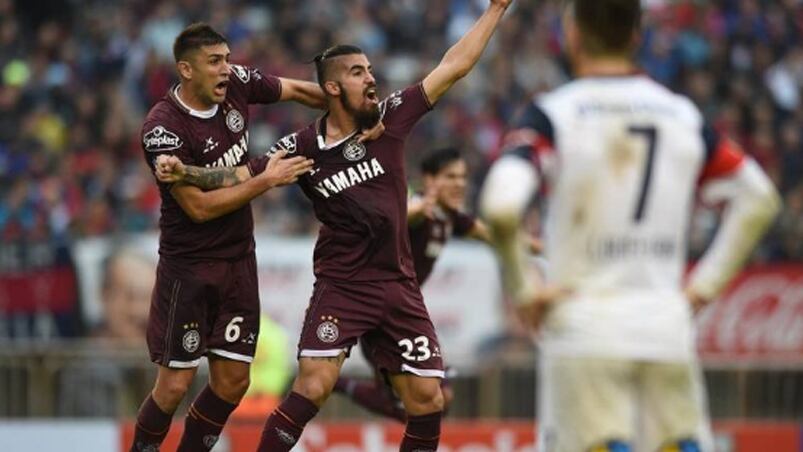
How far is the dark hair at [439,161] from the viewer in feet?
37.1

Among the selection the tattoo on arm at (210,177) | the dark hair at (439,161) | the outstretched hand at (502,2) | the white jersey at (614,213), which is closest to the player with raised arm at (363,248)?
the tattoo on arm at (210,177)

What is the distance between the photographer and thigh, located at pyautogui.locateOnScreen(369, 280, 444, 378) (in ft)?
32.0

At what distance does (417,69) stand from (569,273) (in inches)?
632

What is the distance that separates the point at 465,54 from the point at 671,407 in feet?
12.0

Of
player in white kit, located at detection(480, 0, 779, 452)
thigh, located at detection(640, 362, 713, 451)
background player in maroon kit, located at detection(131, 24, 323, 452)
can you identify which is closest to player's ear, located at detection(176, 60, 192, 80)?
background player in maroon kit, located at detection(131, 24, 323, 452)

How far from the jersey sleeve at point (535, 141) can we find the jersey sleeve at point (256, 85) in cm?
391

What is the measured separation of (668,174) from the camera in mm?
6453

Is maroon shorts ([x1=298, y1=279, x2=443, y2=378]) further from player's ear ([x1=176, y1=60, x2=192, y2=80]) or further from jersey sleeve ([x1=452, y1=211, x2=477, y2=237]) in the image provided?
jersey sleeve ([x1=452, y1=211, x2=477, y2=237])

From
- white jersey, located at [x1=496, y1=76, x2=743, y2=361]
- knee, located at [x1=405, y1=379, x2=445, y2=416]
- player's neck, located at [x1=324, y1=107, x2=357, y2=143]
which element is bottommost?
knee, located at [x1=405, y1=379, x2=445, y2=416]

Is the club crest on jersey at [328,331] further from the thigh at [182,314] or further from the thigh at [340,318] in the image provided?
the thigh at [182,314]

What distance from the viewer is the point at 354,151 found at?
383 inches

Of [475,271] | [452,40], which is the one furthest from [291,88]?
[452,40]

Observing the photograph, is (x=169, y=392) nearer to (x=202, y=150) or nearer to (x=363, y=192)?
(x=202, y=150)

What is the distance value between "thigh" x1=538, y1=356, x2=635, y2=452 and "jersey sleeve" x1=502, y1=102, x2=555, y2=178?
0.71 m
